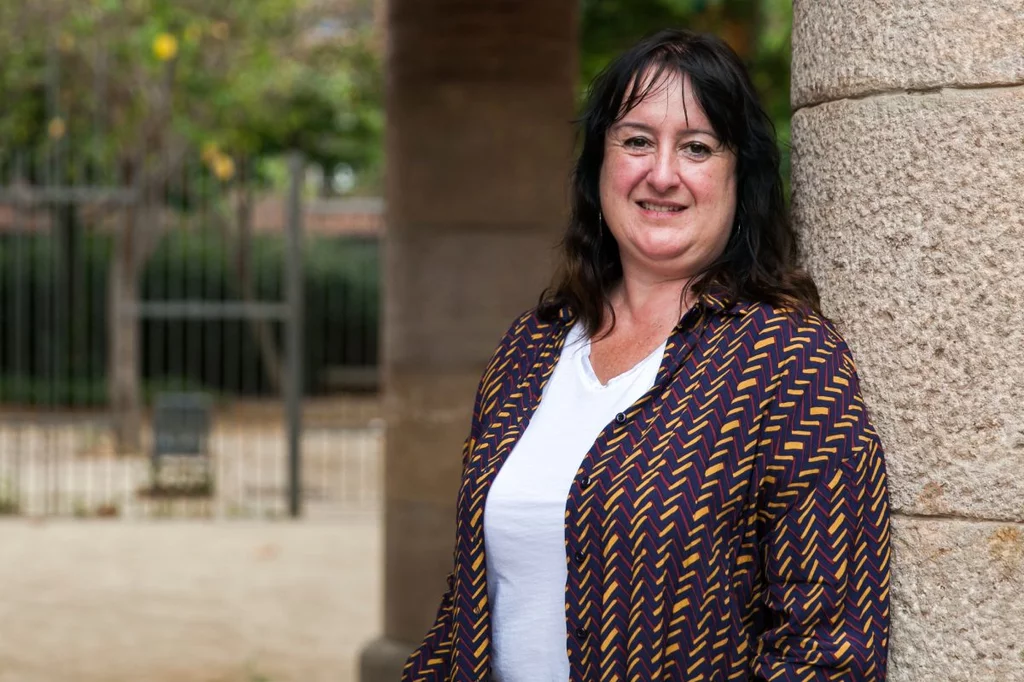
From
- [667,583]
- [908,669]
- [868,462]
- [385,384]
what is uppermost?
[868,462]

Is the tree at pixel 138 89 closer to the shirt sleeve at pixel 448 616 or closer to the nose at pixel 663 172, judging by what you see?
the shirt sleeve at pixel 448 616

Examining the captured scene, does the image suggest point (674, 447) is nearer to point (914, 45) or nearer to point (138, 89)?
point (914, 45)

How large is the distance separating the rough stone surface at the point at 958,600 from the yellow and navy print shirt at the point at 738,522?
2.8 inches

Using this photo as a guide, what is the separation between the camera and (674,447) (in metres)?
1.95

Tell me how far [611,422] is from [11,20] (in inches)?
504

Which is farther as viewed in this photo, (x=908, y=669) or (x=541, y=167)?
(x=541, y=167)

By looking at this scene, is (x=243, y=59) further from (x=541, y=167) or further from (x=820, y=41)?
(x=820, y=41)

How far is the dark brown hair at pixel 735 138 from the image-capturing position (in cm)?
207

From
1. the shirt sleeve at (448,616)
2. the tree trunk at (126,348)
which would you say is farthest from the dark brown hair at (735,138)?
the tree trunk at (126,348)

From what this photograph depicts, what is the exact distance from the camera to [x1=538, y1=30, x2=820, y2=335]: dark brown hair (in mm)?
2068

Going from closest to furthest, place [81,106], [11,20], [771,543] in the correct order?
[771,543] < [11,20] < [81,106]

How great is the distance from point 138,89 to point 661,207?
1244cm

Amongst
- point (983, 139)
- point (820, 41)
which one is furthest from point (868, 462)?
point (820, 41)

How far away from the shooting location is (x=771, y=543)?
1914 mm
